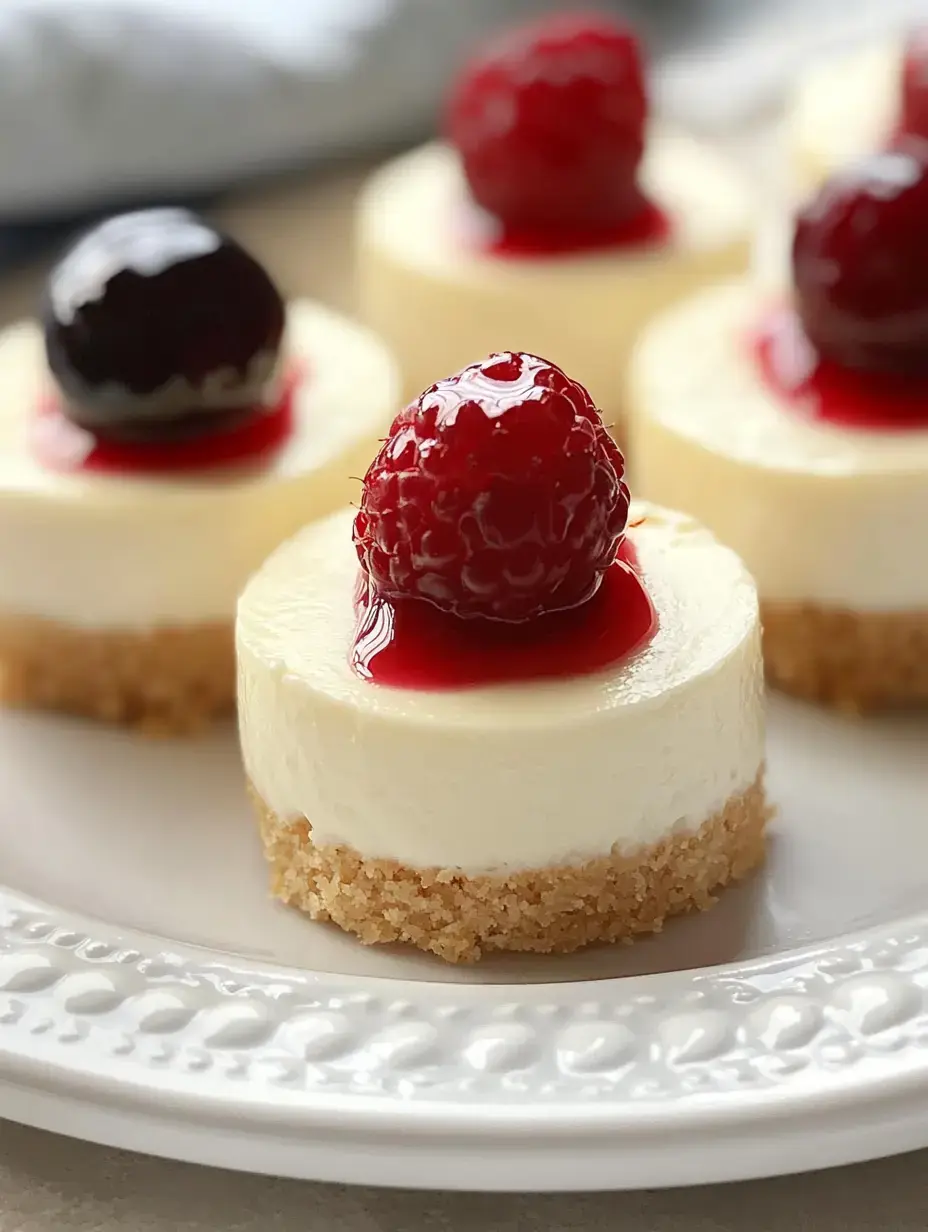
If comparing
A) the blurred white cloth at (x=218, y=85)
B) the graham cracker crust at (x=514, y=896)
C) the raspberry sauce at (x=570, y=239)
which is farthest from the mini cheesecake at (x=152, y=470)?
the blurred white cloth at (x=218, y=85)

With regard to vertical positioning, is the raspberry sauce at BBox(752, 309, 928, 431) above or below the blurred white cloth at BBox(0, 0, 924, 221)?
below

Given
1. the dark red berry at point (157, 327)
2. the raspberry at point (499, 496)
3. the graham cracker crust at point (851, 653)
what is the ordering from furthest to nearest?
1. the graham cracker crust at point (851, 653)
2. the dark red berry at point (157, 327)
3. the raspberry at point (499, 496)

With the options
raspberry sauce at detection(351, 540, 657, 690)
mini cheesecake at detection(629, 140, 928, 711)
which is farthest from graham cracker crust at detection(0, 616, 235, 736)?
mini cheesecake at detection(629, 140, 928, 711)

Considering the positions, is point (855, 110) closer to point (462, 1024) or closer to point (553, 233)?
point (553, 233)

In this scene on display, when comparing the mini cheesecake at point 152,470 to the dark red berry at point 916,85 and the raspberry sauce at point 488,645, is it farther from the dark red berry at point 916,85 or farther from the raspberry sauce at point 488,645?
the dark red berry at point 916,85

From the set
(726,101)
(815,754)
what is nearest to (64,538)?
(815,754)

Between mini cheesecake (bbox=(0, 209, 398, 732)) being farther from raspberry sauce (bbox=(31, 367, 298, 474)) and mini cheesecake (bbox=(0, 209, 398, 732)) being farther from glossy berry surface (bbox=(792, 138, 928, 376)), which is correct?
glossy berry surface (bbox=(792, 138, 928, 376))
